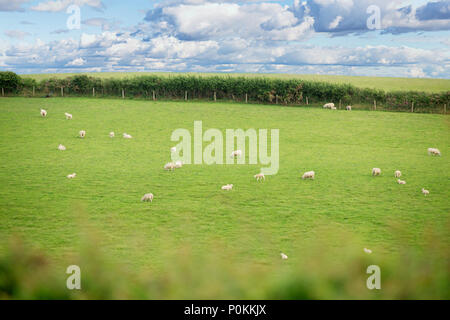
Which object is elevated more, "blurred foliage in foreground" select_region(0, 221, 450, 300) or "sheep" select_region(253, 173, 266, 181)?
"blurred foliage in foreground" select_region(0, 221, 450, 300)

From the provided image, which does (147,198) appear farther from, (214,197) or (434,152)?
(434,152)

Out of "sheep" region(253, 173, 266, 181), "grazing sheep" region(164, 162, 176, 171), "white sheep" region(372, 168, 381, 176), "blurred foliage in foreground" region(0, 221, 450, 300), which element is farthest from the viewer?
"grazing sheep" region(164, 162, 176, 171)

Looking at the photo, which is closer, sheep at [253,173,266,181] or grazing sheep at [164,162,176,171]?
sheep at [253,173,266,181]

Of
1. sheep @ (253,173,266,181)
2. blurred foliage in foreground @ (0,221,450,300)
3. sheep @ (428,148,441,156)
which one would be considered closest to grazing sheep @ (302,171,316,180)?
sheep @ (253,173,266,181)

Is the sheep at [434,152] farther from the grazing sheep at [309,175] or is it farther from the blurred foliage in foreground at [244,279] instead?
the blurred foliage in foreground at [244,279]

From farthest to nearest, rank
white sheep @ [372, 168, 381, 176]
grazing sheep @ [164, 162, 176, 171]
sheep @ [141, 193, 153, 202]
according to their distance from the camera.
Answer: grazing sheep @ [164, 162, 176, 171] < white sheep @ [372, 168, 381, 176] < sheep @ [141, 193, 153, 202]

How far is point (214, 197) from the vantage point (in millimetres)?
15633

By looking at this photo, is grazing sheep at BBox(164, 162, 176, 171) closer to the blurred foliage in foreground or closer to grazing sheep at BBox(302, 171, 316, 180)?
grazing sheep at BBox(302, 171, 316, 180)

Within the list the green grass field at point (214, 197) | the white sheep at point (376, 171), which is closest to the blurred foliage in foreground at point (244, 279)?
the green grass field at point (214, 197)

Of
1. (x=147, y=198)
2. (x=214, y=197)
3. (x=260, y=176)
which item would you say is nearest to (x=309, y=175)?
(x=260, y=176)

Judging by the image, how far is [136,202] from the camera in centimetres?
1485

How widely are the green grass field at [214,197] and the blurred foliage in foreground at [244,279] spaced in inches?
1.8

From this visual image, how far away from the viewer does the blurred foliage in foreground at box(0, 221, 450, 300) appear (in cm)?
230

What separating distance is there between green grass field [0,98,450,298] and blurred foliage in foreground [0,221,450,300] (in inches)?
1.8
